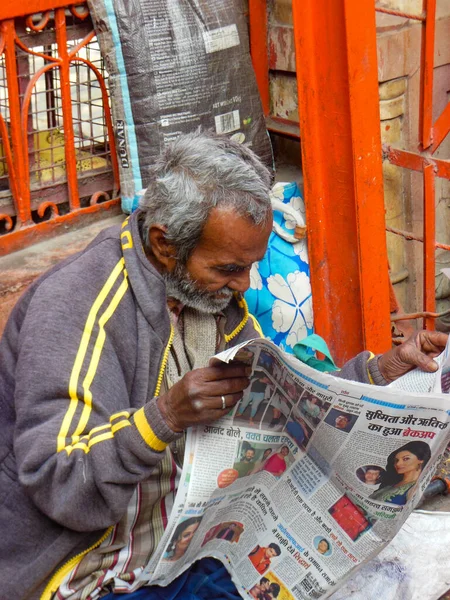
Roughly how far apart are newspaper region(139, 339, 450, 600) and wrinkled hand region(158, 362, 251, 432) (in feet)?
0.20

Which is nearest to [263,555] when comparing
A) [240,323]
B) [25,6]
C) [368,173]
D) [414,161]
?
[240,323]

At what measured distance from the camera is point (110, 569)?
→ 1905 mm

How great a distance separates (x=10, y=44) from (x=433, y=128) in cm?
142

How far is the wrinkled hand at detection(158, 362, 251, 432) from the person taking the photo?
1.64 m

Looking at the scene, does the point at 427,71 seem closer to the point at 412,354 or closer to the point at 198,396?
the point at 412,354

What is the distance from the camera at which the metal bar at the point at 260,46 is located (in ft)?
11.6

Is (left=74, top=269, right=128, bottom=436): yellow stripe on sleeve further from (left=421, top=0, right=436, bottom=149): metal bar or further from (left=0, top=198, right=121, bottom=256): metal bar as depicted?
(left=421, top=0, right=436, bottom=149): metal bar

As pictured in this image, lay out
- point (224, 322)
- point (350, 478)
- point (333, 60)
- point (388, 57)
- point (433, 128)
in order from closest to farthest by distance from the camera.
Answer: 1. point (350, 478)
2. point (224, 322)
3. point (333, 60)
4. point (433, 128)
5. point (388, 57)

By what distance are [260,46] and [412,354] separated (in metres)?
2.00

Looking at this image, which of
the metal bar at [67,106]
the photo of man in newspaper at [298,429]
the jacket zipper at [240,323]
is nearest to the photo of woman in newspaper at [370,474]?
the photo of man in newspaper at [298,429]

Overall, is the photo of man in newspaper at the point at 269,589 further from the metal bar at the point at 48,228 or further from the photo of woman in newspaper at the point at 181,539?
the metal bar at the point at 48,228

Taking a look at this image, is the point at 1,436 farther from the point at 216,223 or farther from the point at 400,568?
the point at 400,568

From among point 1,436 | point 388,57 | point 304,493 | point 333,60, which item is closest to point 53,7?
point 333,60

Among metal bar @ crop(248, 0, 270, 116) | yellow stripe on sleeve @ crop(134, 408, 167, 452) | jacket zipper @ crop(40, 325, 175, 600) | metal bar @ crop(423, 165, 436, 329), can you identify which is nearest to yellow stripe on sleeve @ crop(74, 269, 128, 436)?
yellow stripe on sleeve @ crop(134, 408, 167, 452)
